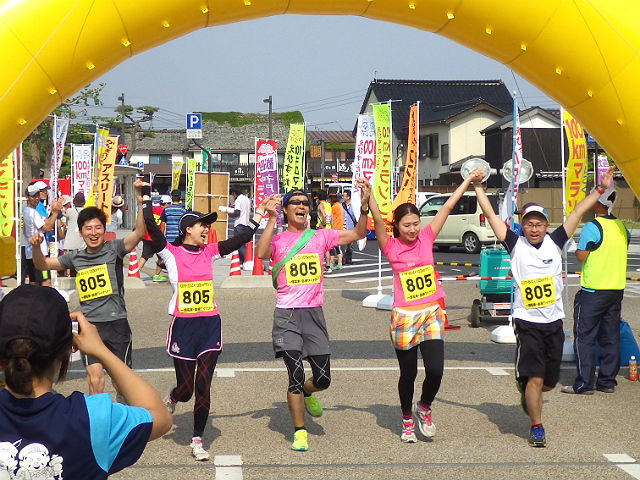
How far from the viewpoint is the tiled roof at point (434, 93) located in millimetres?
60406

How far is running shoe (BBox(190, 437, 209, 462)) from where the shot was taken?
5.78 m

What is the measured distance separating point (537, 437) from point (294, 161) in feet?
50.0

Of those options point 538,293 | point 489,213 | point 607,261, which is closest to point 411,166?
point 607,261

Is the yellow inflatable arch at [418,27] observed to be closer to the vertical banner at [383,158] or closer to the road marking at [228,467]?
A: the road marking at [228,467]

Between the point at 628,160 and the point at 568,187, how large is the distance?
332 centimetres

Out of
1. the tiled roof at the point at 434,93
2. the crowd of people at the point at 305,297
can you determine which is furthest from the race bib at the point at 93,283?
the tiled roof at the point at 434,93

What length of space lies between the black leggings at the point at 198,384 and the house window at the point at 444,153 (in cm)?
4836

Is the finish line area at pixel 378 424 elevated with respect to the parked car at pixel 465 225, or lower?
lower

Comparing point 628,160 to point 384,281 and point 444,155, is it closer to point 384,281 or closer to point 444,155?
point 384,281

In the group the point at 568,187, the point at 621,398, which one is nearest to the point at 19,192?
the point at 568,187

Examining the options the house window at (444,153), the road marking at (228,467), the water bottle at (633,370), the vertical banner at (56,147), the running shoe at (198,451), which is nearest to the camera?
the road marking at (228,467)

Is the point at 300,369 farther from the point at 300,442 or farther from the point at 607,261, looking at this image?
the point at 607,261

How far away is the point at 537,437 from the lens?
6055mm

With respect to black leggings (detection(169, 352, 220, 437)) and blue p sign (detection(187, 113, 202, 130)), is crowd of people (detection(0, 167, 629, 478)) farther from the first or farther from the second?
blue p sign (detection(187, 113, 202, 130))
